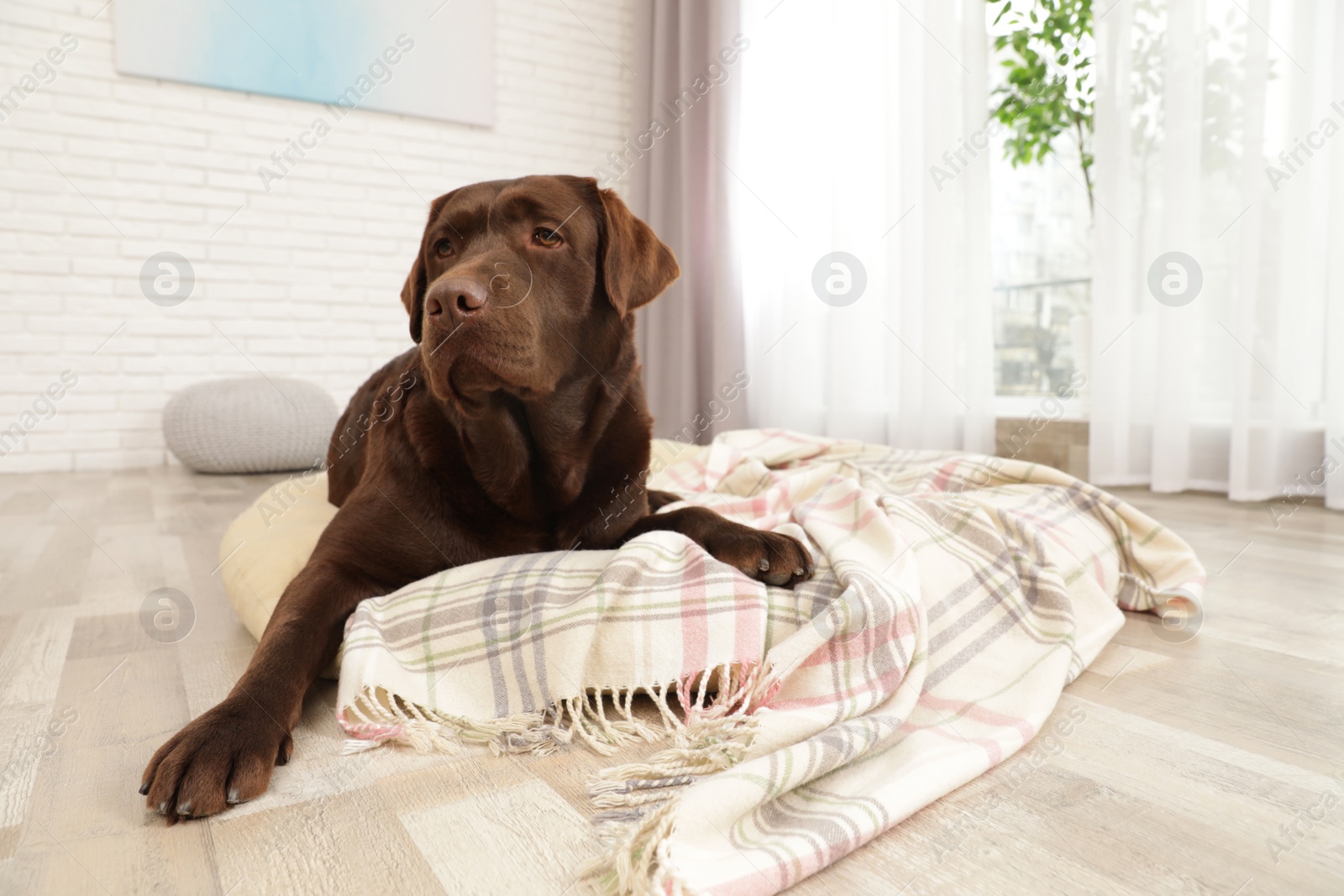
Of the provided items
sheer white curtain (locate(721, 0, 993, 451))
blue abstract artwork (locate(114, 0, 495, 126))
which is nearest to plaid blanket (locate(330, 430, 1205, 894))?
sheer white curtain (locate(721, 0, 993, 451))

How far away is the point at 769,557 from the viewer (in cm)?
139

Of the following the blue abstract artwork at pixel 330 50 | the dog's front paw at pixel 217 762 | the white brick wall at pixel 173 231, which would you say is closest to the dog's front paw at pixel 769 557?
the dog's front paw at pixel 217 762

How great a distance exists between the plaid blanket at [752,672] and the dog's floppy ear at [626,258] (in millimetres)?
520

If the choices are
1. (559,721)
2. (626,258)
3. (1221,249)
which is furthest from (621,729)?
(1221,249)

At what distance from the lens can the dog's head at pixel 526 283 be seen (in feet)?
4.40

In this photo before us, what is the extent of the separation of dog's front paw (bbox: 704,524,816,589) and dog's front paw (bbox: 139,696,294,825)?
70 centimetres

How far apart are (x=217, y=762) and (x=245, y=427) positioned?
3.53 metres

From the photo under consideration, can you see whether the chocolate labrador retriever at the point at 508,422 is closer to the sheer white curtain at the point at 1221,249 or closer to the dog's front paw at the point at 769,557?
the dog's front paw at the point at 769,557

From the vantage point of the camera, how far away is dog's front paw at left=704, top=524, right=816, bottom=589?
1.38 metres

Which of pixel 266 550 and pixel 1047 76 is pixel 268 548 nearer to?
pixel 266 550

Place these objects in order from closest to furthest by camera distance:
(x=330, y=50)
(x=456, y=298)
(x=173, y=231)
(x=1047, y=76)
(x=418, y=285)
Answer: (x=456, y=298)
(x=418, y=285)
(x=1047, y=76)
(x=173, y=231)
(x=330, y=50)

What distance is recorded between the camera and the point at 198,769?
92cm

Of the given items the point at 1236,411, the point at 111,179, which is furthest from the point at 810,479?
the point at 111,179

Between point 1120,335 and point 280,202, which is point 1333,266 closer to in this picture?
point 1120,335
